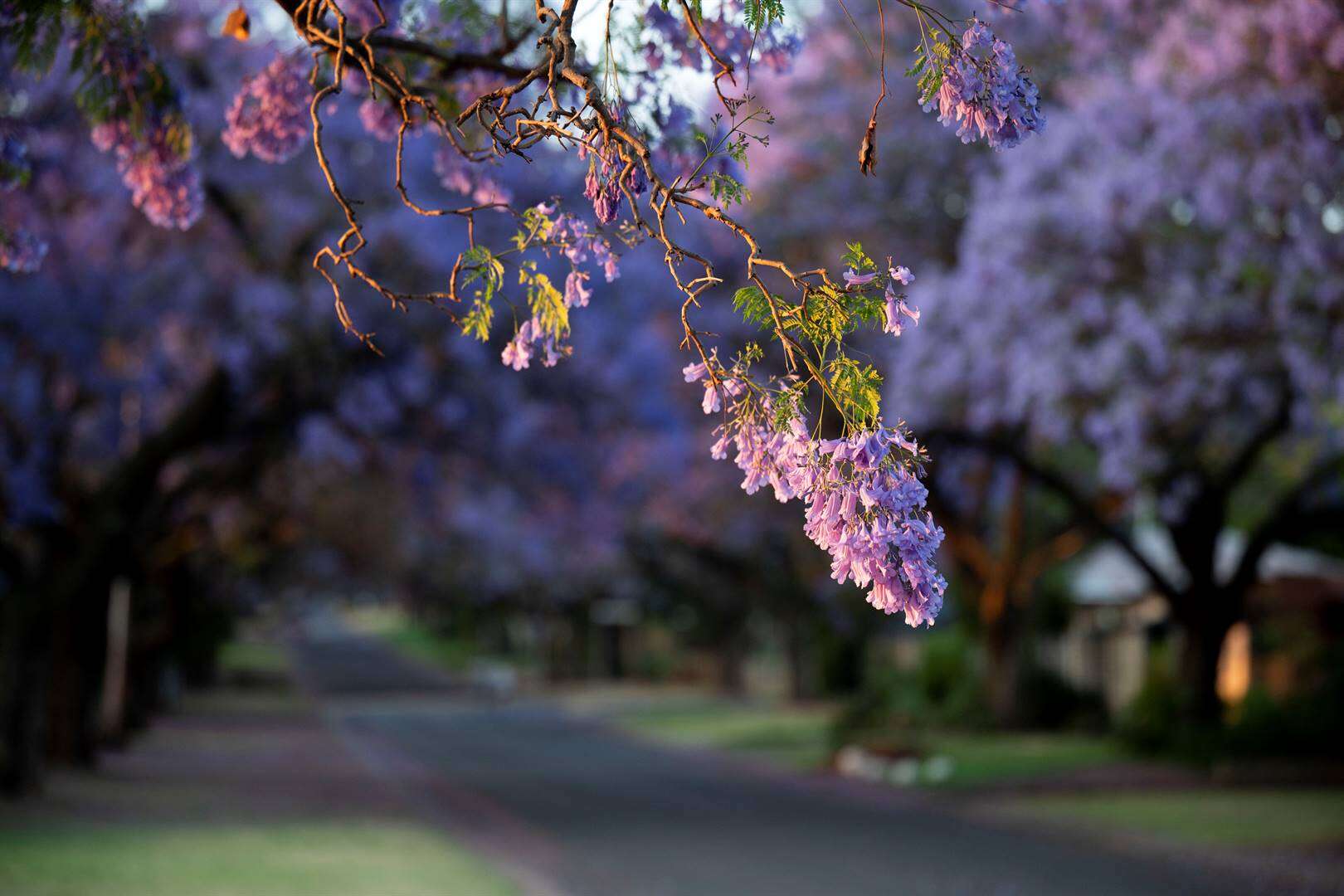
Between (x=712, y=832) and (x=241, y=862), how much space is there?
524 centimetres

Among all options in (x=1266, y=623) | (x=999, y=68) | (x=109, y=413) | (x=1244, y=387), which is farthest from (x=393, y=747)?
Answer: (x=999, y=68)

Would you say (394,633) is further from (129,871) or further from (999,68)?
(999,68)

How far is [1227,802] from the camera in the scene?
743 inches

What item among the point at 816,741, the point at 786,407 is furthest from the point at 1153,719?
the point at 786,407

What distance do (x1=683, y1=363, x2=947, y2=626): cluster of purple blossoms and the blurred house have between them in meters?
22.4

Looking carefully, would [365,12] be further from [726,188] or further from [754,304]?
[754,304]

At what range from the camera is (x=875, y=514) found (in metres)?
3.20

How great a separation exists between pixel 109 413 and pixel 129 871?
6590 mm

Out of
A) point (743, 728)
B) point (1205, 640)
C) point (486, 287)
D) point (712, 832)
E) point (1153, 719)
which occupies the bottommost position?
point (743, 728)

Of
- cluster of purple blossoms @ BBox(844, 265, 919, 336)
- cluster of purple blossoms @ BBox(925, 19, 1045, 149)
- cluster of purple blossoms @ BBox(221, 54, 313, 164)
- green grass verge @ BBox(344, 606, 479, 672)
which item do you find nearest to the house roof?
cluster of purple blossoms @ BBox(221, 54, 313, 164)

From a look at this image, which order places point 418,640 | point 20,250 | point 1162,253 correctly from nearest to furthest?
point 20,250
point 1162,253
point 418,640

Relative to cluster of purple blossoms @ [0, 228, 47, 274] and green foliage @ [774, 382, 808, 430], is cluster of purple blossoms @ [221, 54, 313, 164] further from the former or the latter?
green foliage @ [774, 382, 808, 430]

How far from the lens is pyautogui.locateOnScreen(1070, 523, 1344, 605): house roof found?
28078mm

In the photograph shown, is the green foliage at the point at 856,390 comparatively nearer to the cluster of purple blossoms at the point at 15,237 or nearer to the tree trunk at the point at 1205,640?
the cluster of purple blossoms at the point at 15,237
